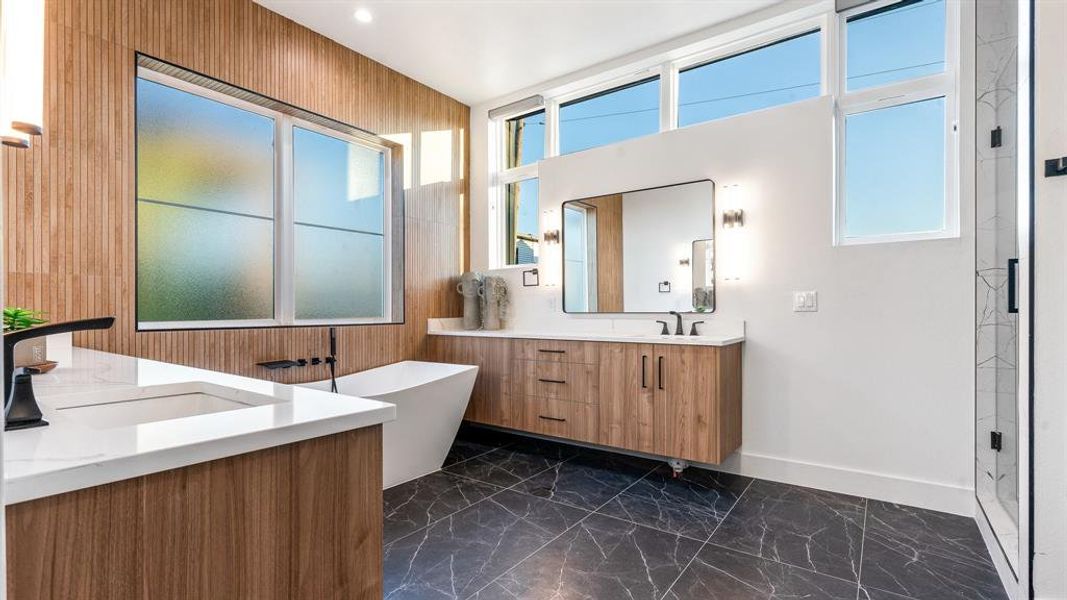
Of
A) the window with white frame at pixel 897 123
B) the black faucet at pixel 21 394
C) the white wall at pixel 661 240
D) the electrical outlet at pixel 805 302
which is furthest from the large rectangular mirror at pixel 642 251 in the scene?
the black faucet at pixel 21 394

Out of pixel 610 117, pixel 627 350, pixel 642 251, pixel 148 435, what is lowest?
pixel 627 350

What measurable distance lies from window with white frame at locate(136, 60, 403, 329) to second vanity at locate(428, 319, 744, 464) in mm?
1033

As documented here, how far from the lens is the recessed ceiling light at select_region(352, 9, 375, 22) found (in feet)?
10.7

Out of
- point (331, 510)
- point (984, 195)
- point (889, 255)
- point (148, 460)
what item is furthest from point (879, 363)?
point (148, 460)

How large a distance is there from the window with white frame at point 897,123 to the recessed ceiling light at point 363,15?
2.92m

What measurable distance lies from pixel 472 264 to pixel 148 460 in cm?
403

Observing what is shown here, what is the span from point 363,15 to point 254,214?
146 cm

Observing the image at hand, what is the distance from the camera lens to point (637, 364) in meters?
3.09

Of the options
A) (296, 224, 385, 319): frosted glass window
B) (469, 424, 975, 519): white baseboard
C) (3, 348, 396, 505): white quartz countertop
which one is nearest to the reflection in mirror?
(469, 424, 975, 519): white baseboard

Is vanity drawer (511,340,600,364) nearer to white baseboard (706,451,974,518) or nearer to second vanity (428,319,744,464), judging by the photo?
second vanity (428,319,744,464)

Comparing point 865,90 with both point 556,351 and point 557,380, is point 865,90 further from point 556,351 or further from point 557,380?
point 557,380

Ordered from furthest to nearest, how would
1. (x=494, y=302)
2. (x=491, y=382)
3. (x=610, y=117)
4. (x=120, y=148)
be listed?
(x=494, y=302), (x=610, y=117), (x=491, y=382), (x=120, y=148)

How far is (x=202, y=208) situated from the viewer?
303 centimetres

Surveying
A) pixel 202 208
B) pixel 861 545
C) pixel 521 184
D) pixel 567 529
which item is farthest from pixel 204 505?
pixel 521 184
